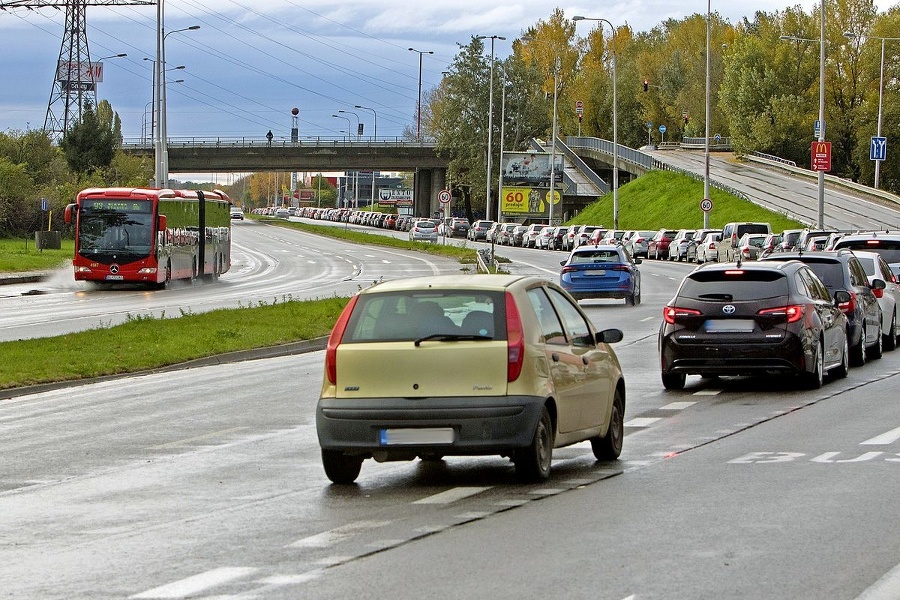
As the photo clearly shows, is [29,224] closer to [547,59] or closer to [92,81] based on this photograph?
[92,81]

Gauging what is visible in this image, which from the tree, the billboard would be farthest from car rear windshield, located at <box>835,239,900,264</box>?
the billboard

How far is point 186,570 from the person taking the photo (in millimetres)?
7777

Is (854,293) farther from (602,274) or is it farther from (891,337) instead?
(602,274)

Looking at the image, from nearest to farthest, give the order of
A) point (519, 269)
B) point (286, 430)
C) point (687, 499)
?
point (687, 499), point (286, 430), point (519, 269)

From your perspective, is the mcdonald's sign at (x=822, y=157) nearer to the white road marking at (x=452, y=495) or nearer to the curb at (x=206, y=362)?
the curb at (x=206, y=362)

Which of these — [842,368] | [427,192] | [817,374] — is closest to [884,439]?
[817,374]

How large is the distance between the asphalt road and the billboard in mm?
98269

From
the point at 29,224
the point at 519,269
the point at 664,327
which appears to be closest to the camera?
the point at 664,327

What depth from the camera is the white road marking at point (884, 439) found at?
13.1 m

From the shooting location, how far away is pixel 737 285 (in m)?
18.3

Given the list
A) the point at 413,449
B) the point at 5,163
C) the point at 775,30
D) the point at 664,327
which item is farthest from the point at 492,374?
the point at 775,30

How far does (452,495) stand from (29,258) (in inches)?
1997

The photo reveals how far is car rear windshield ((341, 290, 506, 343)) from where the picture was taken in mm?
10758

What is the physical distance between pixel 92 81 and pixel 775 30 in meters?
50.2
